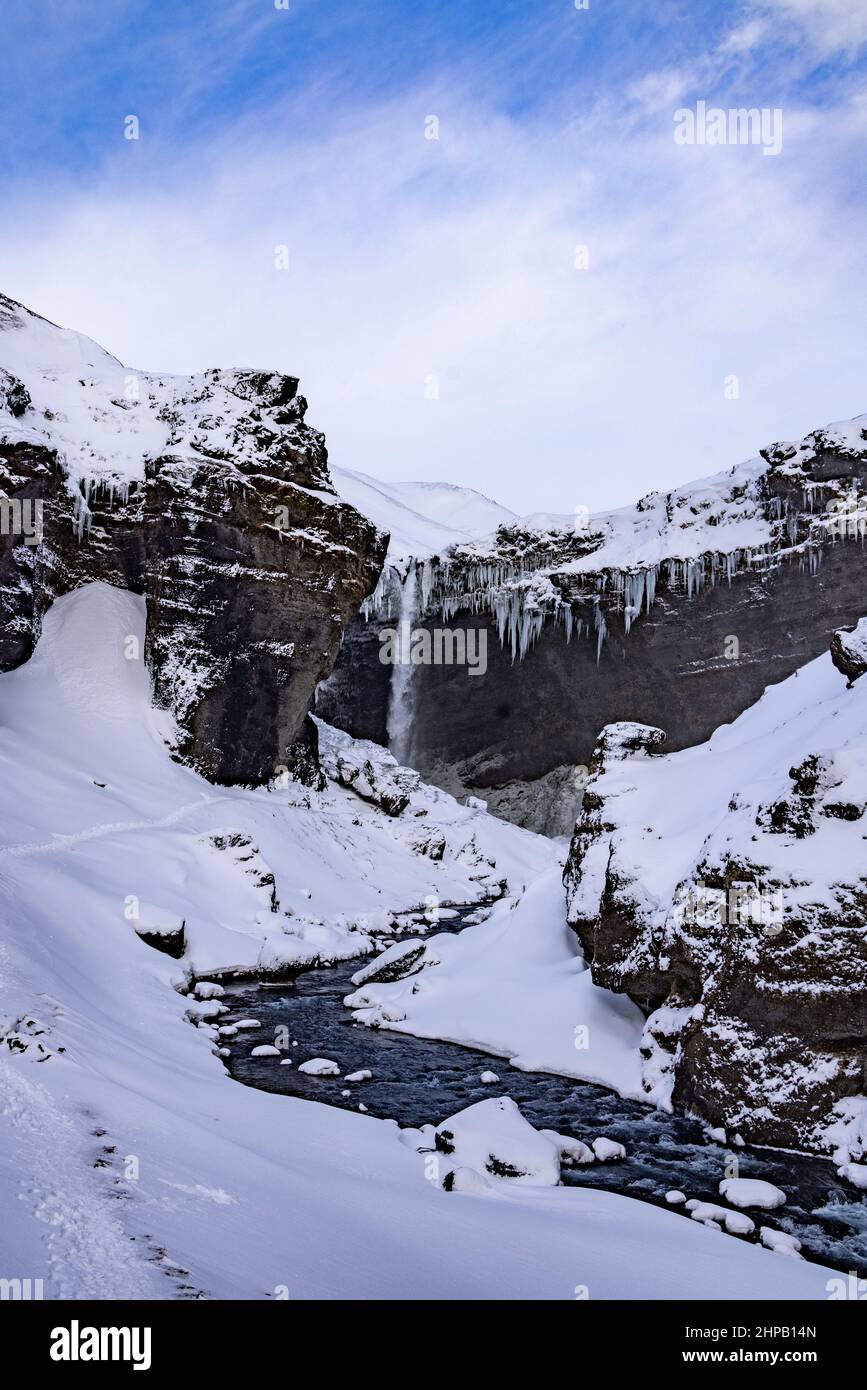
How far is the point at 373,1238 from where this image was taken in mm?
6012

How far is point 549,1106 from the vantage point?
11.2 meters

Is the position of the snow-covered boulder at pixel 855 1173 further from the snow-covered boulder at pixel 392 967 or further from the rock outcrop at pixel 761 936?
the snow-covered boulder at pixel 392 967

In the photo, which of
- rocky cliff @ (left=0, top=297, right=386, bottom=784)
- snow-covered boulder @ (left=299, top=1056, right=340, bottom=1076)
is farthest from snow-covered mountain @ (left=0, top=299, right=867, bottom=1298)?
snow-covered boulder @ (left=299, top=1056, right=340, bottom=1076)

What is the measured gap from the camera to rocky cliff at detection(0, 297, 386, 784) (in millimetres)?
32062

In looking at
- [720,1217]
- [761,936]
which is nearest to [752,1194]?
[720,1217]

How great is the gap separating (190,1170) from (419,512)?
7344cm

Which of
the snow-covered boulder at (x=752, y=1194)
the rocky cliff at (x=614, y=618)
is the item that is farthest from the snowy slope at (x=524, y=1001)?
the rocky cliff at (x=614, y=618)

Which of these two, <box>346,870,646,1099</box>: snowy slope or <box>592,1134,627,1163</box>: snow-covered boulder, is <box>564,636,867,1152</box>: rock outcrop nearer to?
<box>346,870,646,1099</box>: snowy slope

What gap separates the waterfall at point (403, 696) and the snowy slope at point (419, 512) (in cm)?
396

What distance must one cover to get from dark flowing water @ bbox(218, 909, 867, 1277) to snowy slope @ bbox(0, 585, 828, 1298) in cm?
73

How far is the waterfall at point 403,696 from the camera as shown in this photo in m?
54.3

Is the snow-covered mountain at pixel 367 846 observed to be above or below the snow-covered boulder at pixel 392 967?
above

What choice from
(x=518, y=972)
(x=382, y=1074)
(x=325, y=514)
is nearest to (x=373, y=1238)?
(x=382, y=1074)

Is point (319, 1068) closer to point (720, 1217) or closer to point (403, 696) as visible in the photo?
point (720, 1217)
